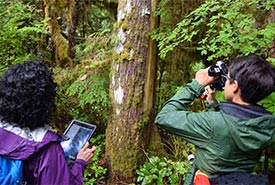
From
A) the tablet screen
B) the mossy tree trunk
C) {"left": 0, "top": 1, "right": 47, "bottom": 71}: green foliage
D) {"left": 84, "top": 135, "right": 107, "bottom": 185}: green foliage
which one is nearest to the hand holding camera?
the tablet screen

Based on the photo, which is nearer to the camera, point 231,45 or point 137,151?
point 231,45

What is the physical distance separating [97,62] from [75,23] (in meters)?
2.04

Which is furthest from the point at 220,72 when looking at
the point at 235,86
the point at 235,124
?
the point at 235,124

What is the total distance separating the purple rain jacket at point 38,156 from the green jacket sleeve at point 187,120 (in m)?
0.66

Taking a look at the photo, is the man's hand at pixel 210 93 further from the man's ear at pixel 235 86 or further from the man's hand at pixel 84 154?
the man's hand at pixel 84 154

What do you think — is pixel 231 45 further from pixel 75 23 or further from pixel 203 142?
pixel 75 23

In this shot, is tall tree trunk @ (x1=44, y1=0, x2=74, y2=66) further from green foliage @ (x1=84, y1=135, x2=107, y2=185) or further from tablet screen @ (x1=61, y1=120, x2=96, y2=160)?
tablet screen @ (x1=61, y1=120, x2=96, y2=160)

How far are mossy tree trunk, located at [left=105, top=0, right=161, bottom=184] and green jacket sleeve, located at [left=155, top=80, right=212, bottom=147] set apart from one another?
197 cm

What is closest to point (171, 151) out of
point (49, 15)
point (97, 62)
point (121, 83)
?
point (121, 83)

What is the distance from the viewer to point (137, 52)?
4.03 metres

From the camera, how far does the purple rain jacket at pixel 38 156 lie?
178cm

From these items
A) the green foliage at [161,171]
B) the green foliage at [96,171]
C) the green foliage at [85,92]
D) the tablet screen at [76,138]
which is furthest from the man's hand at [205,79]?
→ the green foliage at [96,171]

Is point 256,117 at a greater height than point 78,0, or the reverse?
point 78,0

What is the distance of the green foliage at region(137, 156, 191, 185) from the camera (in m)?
3.79
